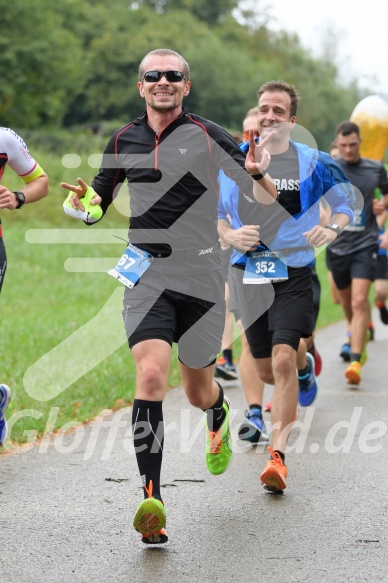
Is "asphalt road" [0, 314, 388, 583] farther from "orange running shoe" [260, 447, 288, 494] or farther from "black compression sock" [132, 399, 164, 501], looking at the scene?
"black compression sock" [132, 399, 164, 501]

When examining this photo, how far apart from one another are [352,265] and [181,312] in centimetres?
542

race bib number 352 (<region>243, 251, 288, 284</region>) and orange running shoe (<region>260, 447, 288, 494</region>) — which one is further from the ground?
race bib number 352 (<region>243, 251, 288, 284</region>)

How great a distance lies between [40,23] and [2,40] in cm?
306

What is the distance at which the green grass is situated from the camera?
8.55 m

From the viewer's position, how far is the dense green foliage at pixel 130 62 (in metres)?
53.8

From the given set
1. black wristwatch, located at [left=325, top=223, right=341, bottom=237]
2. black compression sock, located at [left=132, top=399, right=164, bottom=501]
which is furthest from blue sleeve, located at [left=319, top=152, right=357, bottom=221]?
black compression sock, located at [left=132, top=399, right=164, bottom=501]

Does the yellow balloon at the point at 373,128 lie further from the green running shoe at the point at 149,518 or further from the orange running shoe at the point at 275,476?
the green running shoe at the point at 149,518

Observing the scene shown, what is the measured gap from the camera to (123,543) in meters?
4.82

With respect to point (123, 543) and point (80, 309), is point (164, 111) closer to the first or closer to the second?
point (123, 543)

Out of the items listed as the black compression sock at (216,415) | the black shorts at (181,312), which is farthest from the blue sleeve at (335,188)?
the black compression sock at (216,415)

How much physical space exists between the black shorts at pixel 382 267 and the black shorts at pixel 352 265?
7.83ft

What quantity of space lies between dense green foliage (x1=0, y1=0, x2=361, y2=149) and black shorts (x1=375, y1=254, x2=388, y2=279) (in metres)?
41.6

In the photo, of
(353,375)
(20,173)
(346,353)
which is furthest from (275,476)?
(346,353)

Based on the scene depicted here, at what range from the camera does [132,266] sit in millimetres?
5285
